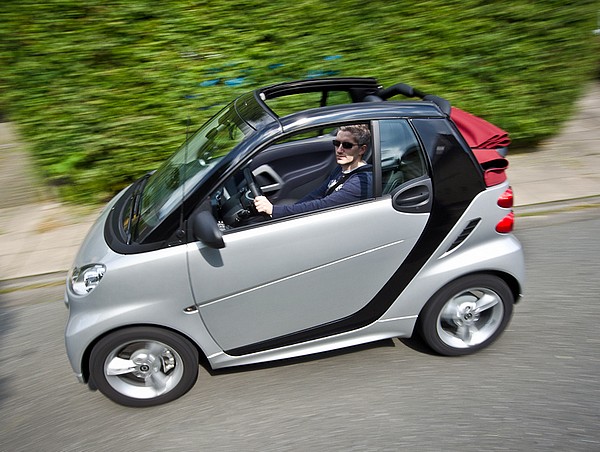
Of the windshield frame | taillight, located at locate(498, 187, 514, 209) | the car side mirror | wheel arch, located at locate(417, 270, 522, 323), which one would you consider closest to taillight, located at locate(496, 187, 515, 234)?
taillight, located at locate(498, 187, 514, 209)

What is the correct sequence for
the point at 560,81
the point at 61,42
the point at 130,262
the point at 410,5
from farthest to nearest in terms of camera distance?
the point at 560,81 → the point at 410,5 → the point at 61,42 → the point at 130,262

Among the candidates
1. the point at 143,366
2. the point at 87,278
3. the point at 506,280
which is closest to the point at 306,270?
the point at 143,366

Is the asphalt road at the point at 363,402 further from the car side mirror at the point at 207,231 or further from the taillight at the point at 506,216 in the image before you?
the car side mirror at the point at 207,231

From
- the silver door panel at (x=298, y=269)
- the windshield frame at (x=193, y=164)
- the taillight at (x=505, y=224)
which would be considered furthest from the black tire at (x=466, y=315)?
the windshield frame at (x=193, y=164)

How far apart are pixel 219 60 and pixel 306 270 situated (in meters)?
3.40

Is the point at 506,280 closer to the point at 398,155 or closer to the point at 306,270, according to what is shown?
the point at 398,155

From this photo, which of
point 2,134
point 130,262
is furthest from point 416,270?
point 2,134

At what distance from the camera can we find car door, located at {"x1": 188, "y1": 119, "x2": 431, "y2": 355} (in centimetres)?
294

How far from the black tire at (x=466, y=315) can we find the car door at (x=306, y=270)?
0.33 meters

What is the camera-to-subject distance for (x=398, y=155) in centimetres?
313

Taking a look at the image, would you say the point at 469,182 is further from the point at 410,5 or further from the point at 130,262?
the point at 410,5

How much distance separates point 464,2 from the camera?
19.1 feet

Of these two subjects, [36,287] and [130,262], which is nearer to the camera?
[130,262]

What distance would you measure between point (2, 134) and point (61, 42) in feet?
11.8
